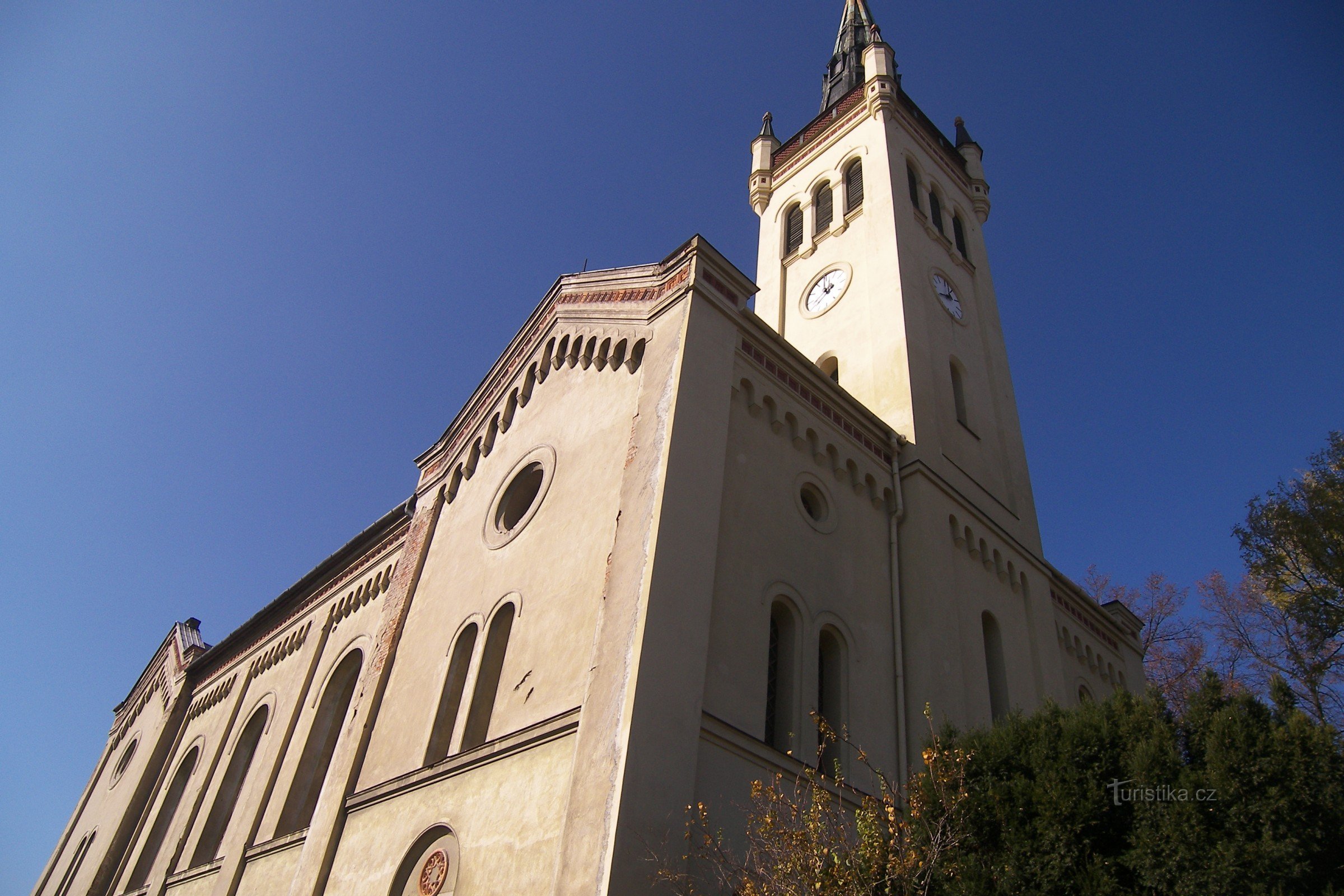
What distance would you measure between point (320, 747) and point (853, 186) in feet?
56.3

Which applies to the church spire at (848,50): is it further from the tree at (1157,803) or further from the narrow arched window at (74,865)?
the narrow arched window at (74,865)

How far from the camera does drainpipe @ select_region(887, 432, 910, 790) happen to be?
11757 mm

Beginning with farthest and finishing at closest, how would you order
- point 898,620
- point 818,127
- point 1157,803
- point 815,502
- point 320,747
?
point 818,127
point 320,747
point 815,502
point 898,620
point 1157,803

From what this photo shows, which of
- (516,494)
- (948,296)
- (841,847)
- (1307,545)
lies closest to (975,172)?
(948,296)

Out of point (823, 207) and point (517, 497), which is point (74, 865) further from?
point (823, 207)

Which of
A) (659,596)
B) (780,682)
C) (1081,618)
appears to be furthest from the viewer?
(1081,618)

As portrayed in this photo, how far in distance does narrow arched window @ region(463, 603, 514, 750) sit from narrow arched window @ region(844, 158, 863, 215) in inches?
531

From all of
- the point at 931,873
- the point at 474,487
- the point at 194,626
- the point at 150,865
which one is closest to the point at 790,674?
the point at 931,873

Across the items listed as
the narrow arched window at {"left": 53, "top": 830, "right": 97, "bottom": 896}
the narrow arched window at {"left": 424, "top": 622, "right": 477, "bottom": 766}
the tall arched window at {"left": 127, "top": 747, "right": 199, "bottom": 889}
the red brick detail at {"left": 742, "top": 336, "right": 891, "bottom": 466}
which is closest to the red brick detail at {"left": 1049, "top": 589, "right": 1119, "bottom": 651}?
the red brick detail at {"left": 742, "top": 336, "right": 891, "bottom": 466}

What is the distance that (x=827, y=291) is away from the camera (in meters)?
20.0

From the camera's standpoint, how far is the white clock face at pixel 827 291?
19.6 m

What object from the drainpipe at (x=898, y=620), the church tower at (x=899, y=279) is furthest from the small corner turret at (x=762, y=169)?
the drainpipe at (x=898, y=620)

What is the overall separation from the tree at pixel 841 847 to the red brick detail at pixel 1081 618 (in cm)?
989

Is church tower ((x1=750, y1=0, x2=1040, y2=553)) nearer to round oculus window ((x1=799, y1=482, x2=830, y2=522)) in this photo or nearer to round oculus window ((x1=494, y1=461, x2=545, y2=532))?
round oculus window ((x1=799, y1=482, x2=830, y2=522))
